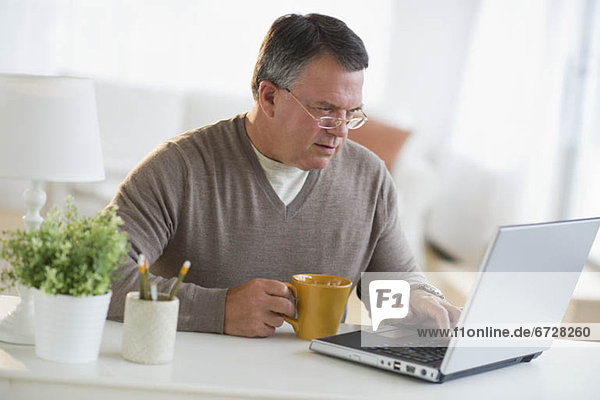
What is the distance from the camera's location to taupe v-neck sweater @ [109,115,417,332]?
66.0 inches

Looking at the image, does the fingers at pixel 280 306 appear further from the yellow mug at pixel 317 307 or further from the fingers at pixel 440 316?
the fingers at pixel 440 316

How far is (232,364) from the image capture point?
1258 millimetres

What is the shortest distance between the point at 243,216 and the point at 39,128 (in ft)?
1.75

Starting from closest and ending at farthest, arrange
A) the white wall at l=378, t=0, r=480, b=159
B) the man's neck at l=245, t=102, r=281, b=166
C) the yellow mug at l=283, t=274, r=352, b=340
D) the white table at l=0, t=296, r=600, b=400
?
the white table at l=0, t=296, r=600, b=400, the yellow mug at l=283, t=274, r=352, b=340, the man's neck at l=245, t=102, r=281, b=166, the white wall at l=378, t=0, r=480, b=159

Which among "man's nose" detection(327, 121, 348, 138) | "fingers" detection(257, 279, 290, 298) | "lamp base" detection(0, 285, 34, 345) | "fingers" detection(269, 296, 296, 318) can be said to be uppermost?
"man's nose" detection(327, 121, 348, 138)

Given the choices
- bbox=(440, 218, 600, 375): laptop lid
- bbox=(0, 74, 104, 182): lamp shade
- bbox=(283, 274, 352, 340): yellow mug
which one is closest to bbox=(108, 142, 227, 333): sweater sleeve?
bbox=(283, 274, 352, 340): yellow mug

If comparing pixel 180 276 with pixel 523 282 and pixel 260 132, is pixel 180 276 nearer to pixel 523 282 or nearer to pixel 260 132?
pixel 523 282

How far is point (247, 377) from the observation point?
1.19 meters

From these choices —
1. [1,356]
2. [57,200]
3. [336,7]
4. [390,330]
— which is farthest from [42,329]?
[336,7]

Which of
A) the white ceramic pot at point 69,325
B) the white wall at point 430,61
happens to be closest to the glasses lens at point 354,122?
the white ceramic pot at point 69,325

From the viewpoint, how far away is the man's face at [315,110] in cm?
167

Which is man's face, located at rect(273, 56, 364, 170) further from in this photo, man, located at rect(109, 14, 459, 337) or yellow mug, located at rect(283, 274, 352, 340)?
yellow mug, located at rect(283, 274, 352, 340)

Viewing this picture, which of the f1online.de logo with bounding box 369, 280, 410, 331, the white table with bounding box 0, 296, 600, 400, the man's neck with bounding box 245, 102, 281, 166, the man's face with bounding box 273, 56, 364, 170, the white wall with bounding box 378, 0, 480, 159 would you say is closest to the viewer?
the white table with bounding box 0, 296, 600, 400

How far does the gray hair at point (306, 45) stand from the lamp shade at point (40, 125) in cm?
48
